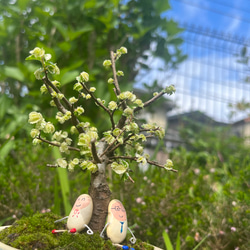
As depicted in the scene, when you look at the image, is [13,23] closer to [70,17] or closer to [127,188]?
[70,17]

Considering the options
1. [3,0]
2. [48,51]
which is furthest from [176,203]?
[3,0]

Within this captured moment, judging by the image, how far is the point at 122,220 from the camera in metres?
0.83

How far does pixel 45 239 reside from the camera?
0.77 meters

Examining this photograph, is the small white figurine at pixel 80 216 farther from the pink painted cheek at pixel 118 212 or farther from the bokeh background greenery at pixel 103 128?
the bokeh background greenery at pixel 103 128

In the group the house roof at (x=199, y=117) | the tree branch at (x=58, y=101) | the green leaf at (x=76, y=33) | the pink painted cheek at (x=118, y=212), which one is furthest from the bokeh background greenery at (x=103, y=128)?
the house roof at (x=199, y=117)

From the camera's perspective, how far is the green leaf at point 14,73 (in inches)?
68.3

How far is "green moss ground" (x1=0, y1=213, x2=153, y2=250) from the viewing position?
29.4 inches

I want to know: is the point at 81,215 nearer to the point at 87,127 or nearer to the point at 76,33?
the point at 87,127

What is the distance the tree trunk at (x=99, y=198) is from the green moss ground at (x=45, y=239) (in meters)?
0.04

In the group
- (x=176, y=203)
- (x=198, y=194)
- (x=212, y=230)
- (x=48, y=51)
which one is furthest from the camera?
(x=198, y=194)

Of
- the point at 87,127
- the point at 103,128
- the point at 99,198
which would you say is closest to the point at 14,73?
the point at 103,128

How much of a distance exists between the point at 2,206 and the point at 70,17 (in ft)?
4.04

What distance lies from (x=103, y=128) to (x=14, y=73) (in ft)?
2.97

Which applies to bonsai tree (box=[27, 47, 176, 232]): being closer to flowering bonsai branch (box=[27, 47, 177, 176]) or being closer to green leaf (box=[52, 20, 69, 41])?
flowering bonsai branch (box=[27, 47, 177, 176])
